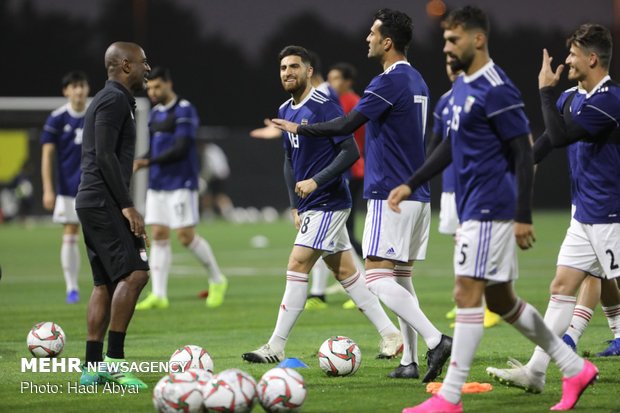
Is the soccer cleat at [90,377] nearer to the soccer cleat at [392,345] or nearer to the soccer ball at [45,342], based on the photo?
the soccer ball at [45,342]

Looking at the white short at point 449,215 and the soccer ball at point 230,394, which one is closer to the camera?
the soccer ball at point 230,394

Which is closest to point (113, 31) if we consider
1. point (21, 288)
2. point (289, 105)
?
point (21, 288)

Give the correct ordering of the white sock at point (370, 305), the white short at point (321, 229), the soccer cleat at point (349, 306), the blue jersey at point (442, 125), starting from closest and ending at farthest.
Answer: the white short at point (321, 229)
the white sock at point (370, 305)
the blue jersey at point (442, 125)
the soccer cleat at point (349, 306)

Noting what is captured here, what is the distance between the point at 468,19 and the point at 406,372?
277cm

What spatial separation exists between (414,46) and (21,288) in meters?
22.5

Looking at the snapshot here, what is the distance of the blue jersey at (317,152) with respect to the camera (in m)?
8.69

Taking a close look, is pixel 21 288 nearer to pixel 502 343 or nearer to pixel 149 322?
pixel 149 322

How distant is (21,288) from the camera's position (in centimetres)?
1532

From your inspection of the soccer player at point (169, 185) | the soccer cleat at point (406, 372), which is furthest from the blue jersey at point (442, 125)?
the soccer player at point (169, 185)

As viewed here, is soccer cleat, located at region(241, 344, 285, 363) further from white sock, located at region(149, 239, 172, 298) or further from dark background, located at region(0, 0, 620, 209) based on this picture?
dark background, located at region(0, 0, 620, 209)

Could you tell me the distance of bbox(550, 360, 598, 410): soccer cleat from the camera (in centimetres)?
655

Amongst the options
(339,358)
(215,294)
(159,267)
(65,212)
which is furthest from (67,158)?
(339,358)

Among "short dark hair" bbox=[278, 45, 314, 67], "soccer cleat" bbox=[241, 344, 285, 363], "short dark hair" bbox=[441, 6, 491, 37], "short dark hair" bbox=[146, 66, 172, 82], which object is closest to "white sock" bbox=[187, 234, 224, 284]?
"short dark hair" bbox=[146, 66, 172, 82]

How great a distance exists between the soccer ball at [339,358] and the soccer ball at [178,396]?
1.81m
